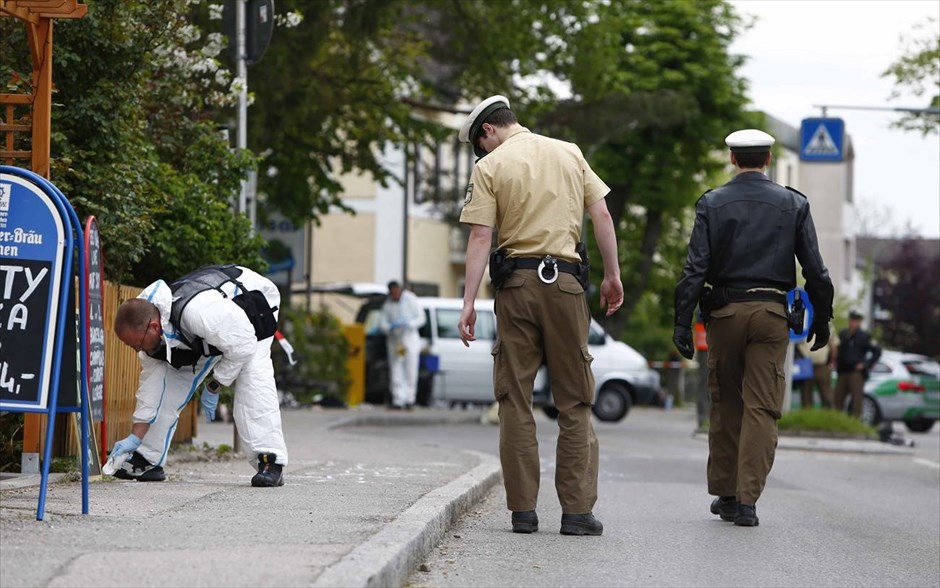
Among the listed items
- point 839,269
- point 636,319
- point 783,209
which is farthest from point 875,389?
point 839,269

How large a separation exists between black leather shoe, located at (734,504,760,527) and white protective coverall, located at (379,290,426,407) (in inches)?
645

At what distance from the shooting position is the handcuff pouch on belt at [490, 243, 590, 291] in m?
8.10

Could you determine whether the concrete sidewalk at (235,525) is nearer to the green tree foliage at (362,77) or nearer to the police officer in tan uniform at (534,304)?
the police officer in tan uniform at (534,304)

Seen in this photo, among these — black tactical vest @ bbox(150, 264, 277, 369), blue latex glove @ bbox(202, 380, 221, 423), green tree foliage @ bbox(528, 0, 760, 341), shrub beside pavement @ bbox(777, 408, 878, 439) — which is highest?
green tree foliage @ bbox(528, 0, 760, 341)

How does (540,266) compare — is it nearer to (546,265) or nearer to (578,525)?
(546,265)

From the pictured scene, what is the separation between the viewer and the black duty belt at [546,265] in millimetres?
8102

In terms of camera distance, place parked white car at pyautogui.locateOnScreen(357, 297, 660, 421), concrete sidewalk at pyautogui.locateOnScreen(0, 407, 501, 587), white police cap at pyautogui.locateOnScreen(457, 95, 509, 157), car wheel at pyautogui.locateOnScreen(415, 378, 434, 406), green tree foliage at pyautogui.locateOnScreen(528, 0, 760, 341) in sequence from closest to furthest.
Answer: concrete sidewalk at pyautogui.locateOnScreen(0, 407, 501, 587), white police cap at pyautogui.locateOnScreen(457, 95, 509, 157), parked white car at pyautogui.locateOnScreen(357, 297, 660, 421), car wheel at pyautogui.locateOnScreen(415, 378, 434, 406), green tree foliage at pyautogui.locateOnScreen(528, 0, 760, 341)

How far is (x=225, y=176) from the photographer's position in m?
13.2

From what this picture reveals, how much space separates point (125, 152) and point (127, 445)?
2.20 meters

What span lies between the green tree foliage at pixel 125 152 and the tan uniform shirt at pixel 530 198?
281 cm

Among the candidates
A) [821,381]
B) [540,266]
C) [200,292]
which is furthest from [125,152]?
[821,381]

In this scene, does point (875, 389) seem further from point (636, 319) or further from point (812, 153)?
point (636, 319)

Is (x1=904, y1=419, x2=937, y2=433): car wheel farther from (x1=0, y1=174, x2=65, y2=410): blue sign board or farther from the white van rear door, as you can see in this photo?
(x1=0, y1=174, x2=65, y2=410): blue sign board

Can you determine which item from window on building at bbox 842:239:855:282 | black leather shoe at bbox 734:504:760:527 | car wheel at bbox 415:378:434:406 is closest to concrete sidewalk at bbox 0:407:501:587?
black leather shoe at bbox 734:504:760:527
